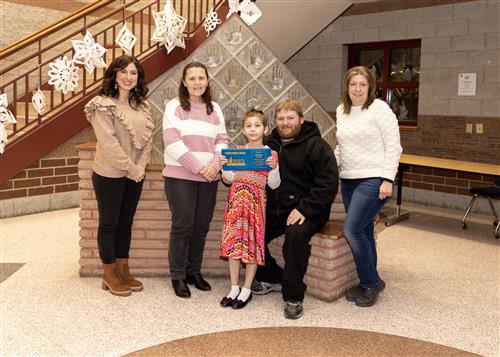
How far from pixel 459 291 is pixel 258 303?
1.45 meters

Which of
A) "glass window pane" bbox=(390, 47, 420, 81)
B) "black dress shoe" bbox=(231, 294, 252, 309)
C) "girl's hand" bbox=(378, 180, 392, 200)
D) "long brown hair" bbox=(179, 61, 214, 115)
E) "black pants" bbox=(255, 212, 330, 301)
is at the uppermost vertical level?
"glass window pane" bbox=(390, 47, 420, 81)

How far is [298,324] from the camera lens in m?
2.85

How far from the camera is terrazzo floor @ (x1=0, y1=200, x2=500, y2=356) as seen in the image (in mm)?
2646

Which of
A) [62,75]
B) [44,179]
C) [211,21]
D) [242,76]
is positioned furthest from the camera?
[211,21]

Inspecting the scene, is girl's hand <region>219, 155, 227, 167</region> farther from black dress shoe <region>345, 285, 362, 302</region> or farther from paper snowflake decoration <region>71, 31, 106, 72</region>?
paper snowflake decoration <region>71, 31, 106, 72</region>

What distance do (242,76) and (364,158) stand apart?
1159 millimetres

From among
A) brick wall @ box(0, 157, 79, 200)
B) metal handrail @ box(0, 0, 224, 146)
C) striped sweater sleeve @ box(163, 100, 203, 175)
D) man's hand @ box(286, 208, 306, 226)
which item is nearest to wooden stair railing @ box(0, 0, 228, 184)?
metal handrail @ box(0, 0, 224, 146)

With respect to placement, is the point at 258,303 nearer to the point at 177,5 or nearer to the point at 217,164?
the point at 217,164

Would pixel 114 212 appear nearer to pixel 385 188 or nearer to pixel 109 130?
pixel 109 130

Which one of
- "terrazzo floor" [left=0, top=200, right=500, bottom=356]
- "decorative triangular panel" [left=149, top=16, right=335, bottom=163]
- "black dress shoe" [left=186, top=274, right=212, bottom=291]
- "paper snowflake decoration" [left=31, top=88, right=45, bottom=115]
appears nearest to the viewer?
"terrazzo floor" [left=0, top=200, right=500, bottom=356]

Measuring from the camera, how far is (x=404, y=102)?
7152 mm

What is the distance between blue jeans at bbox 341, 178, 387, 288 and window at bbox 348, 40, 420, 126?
4277mm

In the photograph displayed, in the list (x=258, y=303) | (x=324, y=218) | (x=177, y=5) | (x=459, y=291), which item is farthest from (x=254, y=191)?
(x=177, y=5)

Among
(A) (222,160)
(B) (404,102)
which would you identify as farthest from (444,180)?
(A) (222,160)
